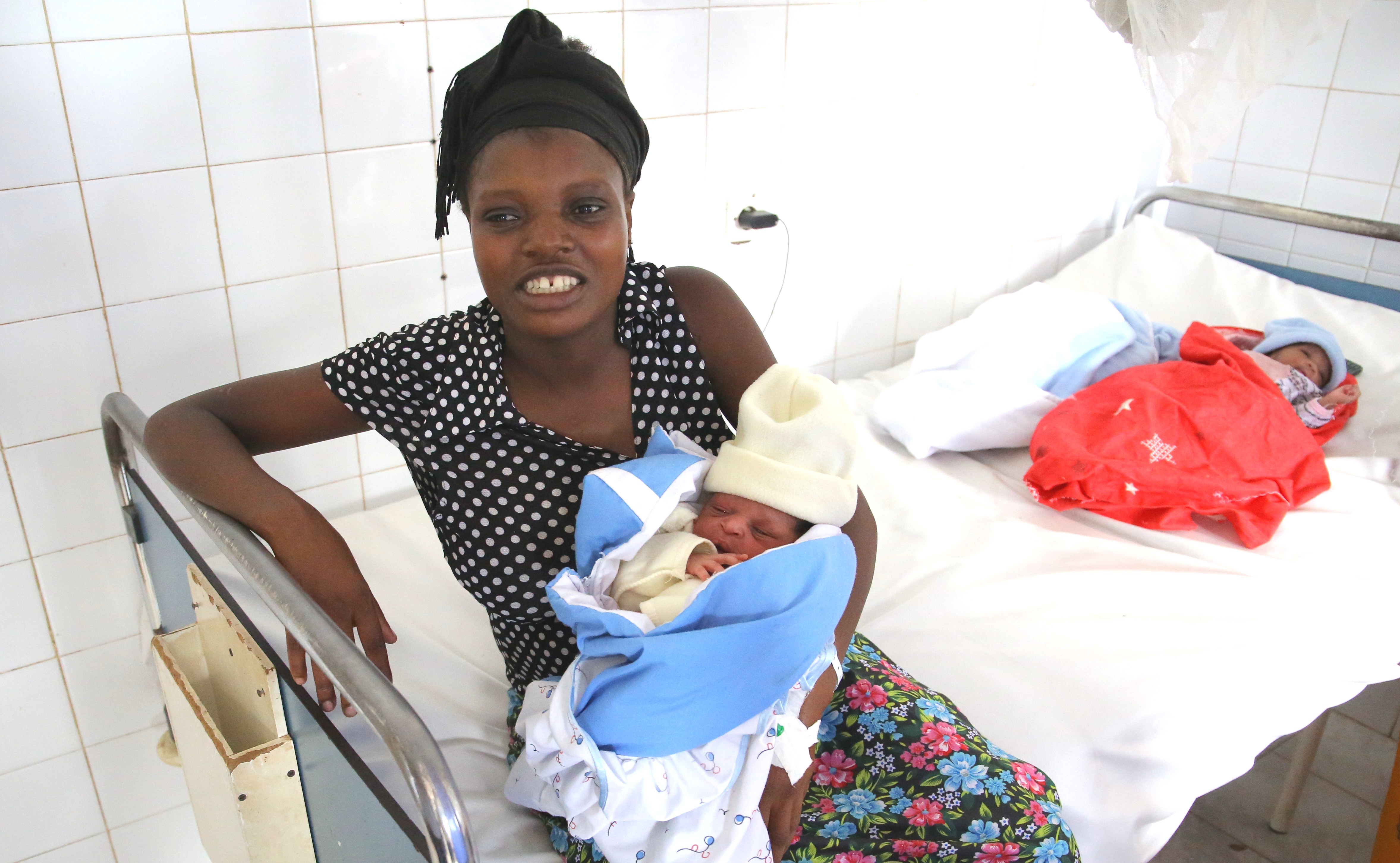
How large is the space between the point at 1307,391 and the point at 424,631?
79.1 inches

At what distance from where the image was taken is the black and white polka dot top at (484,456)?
1.28m

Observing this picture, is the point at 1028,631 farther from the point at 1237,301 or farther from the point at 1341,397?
the point at 1237,301

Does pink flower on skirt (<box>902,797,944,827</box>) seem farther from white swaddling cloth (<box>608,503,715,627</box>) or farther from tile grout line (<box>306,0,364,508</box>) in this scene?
tile grout line (<box>306,0,364,508</box>)

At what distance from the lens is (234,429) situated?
1303 mm

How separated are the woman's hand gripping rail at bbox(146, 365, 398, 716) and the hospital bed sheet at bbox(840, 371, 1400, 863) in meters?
0.92

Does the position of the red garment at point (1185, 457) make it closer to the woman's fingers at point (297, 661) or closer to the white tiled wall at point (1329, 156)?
the white tiled wall at point (1329, 156)

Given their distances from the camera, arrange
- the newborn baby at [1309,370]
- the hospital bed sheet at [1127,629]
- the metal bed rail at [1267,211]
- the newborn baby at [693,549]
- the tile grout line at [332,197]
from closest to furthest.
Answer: the newborn baby at [693,549] < the hospital bed sheet at [1127,629] < the tile grout line at [332,197] < the newborn baby at [1309,370] < the metal bed rail at [1267,211]

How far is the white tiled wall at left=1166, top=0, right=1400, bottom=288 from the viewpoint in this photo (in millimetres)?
2688

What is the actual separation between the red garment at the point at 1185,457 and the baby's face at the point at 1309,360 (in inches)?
8.4

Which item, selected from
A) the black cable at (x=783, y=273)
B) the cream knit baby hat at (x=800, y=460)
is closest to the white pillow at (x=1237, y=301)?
the black cable at (x=783, y=273)

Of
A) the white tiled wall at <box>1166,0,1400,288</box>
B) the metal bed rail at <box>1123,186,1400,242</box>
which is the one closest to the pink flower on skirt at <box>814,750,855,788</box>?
the metal bed rail at <box>1123,186,1400,242</box>

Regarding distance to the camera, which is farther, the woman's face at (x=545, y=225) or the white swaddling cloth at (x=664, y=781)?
the woman's face at (x=545, y=225)

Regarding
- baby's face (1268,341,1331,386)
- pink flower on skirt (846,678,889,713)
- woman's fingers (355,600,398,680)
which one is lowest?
pink flower on skirt (846,678,889,713)

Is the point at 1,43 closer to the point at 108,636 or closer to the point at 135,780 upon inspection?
the point at 108,636
